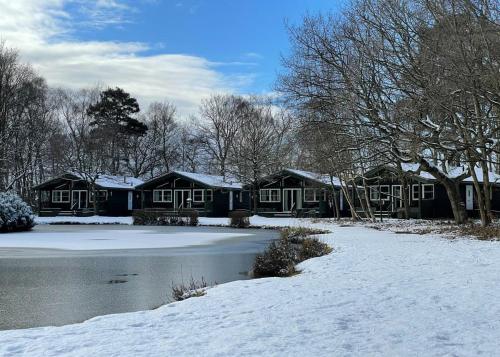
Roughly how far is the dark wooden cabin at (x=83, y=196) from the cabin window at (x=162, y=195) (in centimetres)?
320

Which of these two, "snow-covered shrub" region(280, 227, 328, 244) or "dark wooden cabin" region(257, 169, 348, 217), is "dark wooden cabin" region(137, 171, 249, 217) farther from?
"snow-covered shrub" region(280, 227, 328, 244)

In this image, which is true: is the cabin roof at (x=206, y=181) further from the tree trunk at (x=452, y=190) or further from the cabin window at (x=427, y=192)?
the tree trunk at (x=452, y=190)

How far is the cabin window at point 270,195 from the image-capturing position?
49.6 m

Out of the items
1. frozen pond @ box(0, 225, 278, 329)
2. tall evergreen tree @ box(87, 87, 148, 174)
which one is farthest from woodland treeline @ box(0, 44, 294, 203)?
frozen pond @ box(0, 225, 278, 329)

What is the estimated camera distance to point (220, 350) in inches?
217

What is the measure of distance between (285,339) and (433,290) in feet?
11.9

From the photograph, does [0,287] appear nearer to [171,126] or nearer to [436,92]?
[436,92]

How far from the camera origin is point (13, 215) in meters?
30.2

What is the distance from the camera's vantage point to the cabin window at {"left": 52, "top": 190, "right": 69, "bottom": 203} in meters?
54.7

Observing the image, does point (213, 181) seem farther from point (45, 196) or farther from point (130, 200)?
point (45, 196)

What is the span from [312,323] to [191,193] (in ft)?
146

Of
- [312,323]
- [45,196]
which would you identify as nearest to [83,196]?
[45,196]

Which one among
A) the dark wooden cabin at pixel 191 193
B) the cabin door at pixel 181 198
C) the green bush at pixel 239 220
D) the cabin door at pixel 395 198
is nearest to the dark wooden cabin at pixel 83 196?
the dark wooden cabin at pixel 191 193

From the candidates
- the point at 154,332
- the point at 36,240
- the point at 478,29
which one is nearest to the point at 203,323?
the point at 154,332
